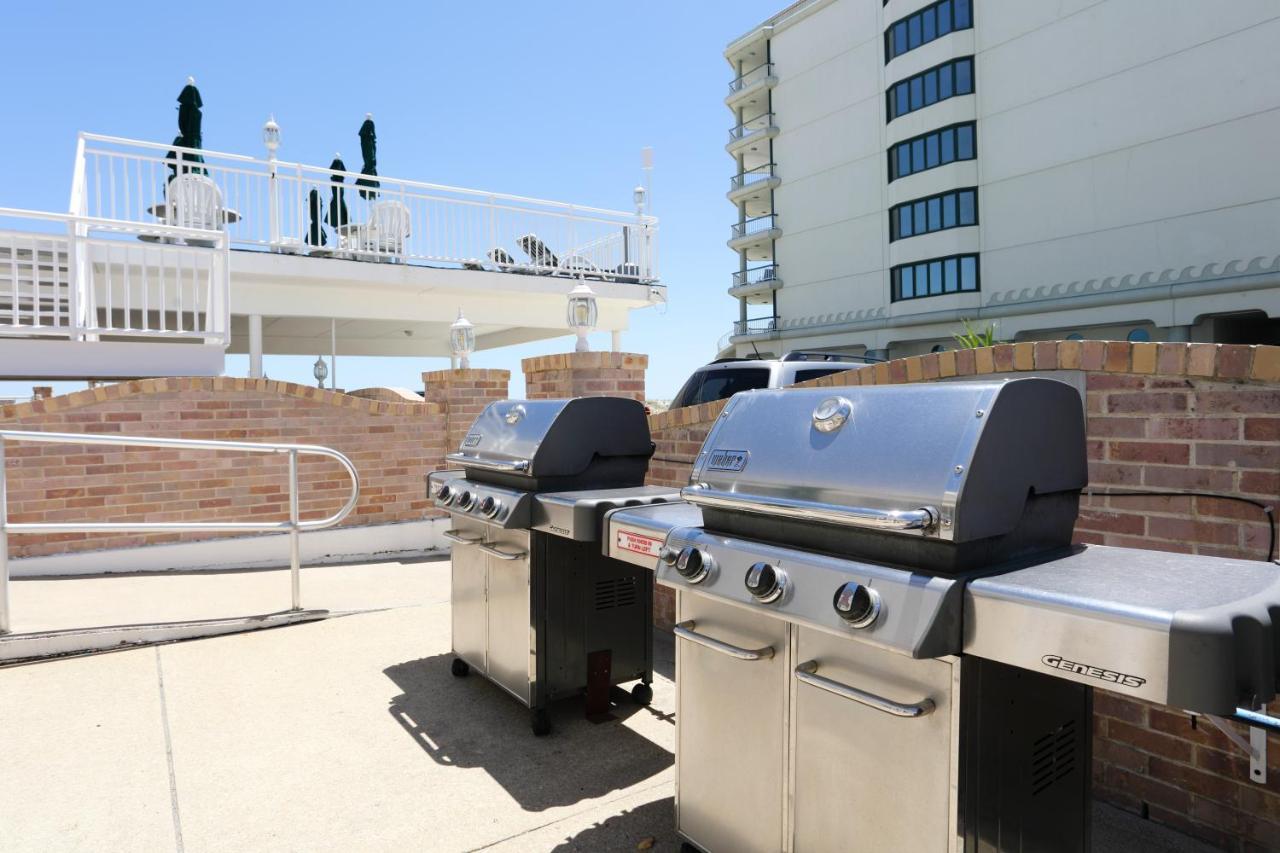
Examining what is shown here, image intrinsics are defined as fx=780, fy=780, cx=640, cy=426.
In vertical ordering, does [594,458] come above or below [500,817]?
above

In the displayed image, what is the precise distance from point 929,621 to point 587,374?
14.9ft

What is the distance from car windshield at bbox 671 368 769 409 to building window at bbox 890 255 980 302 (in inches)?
883

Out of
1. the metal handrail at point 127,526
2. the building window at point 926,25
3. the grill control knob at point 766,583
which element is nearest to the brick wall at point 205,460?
the metal handrail at point 127,526

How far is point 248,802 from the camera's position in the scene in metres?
2.78

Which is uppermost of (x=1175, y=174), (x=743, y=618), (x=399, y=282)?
(x=1175, y=174)

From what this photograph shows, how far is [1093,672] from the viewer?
1.46m

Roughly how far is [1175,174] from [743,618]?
24.8 m

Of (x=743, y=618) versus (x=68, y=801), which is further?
(x=68, y=801)

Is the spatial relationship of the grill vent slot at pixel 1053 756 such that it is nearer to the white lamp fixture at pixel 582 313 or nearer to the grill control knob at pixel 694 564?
the grill control knob at pixel 694 564

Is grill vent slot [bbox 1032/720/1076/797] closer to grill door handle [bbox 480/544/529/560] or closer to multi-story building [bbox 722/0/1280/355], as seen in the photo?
grill door handle [bbox 480/544/529/560]

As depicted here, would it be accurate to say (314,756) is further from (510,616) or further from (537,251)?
(537,251)

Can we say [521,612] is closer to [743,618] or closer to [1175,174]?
[743,618]

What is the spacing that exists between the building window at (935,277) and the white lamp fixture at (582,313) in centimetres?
2380

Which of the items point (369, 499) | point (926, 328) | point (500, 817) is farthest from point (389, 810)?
point (926, 328)
